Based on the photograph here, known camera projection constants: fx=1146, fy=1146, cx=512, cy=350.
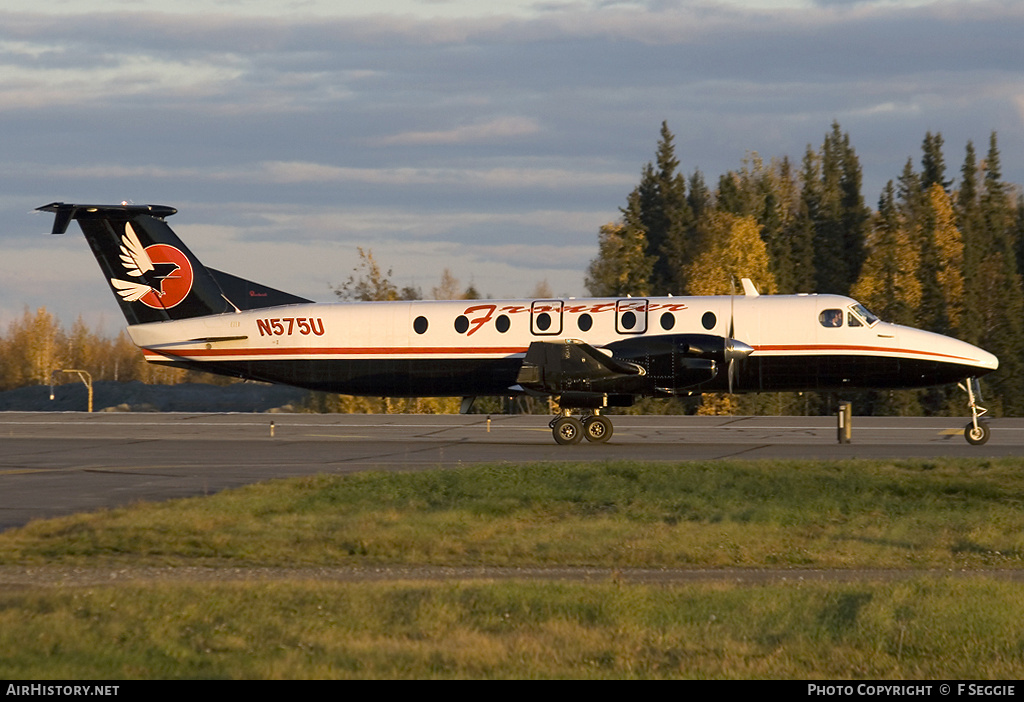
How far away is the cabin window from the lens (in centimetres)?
2677

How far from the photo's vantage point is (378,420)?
1421 inches

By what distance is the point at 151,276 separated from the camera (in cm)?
2959

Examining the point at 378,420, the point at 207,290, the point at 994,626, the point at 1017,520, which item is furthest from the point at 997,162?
the point at 994,626

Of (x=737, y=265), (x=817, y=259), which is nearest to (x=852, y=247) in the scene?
(x=817, y=259)

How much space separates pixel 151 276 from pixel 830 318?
17.0 metres

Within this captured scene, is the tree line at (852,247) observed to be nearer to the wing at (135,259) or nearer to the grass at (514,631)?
the wing at (135,259)

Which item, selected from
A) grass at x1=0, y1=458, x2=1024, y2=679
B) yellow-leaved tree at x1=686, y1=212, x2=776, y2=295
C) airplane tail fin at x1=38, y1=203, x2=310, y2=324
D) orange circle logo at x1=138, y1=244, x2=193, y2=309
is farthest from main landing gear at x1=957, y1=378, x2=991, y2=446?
yellow-leaved tree at x1=686, y1=212, x2=776, y2=295

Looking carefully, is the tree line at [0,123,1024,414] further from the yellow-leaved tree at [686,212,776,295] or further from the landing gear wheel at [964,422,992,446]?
the landing gear wheel at [964,422,992,446]

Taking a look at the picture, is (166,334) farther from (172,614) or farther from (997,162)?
(997,162)

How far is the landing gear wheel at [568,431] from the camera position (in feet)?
90.2

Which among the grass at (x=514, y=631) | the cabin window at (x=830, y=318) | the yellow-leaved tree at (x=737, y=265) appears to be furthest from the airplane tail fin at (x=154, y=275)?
the yellow-leaved tree at (x=737, y=265)

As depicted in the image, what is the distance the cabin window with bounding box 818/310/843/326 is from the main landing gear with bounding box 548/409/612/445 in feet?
18.4

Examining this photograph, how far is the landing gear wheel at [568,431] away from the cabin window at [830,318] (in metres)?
6.22
